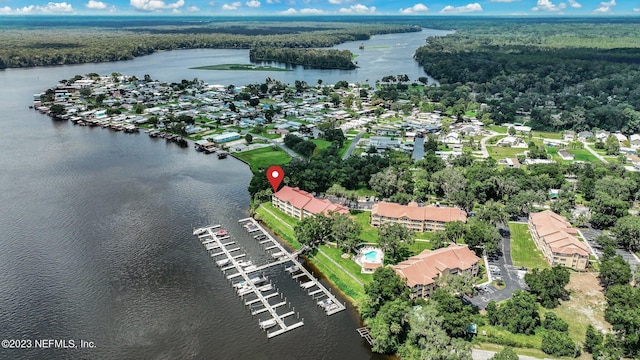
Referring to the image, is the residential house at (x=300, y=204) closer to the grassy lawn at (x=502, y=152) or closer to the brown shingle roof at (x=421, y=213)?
the brown shingle roof at (x=421, y=213)

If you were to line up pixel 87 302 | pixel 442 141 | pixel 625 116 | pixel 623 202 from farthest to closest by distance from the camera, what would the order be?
pixel 625 116, pixel 442 141, pixel 623 202, pixel 87 302

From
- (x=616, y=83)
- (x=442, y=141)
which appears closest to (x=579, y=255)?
(x=442, y=141)

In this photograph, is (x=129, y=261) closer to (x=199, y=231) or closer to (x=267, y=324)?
(x=199, y=231)

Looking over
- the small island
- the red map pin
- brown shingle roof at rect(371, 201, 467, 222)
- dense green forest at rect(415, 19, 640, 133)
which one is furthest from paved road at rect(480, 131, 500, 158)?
the small island

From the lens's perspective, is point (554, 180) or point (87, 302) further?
point (554, 180)

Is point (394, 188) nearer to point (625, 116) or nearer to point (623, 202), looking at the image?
point (623, 202)

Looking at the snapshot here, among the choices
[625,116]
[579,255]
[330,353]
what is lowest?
[330,353]
